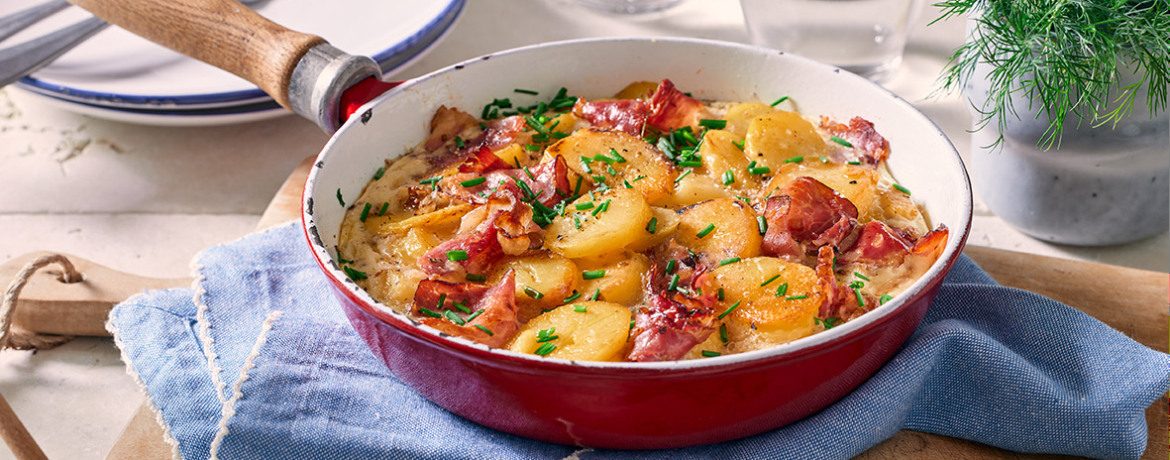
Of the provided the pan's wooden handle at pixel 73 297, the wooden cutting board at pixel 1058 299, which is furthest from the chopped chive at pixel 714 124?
the pan's wooden handle at pixel 73 297

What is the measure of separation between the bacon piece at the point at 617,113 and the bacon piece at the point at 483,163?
1.03 feet

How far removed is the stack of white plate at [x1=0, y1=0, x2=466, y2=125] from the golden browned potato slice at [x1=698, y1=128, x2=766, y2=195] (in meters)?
1.17

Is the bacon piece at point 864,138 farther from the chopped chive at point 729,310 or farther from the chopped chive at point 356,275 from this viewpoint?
the chopped chive at point 356,275

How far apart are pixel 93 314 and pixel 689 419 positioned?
5.03 ft

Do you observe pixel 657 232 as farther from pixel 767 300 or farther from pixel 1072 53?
pixel 1072 53

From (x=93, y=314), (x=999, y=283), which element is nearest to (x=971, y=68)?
(x=999, y=283)

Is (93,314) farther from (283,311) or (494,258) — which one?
(494,258)

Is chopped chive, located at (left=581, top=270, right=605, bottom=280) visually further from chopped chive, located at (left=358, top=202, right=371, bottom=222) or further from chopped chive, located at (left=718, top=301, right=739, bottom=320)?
chopped chive, located at (left=358, top=202, right=371, bottom=222)

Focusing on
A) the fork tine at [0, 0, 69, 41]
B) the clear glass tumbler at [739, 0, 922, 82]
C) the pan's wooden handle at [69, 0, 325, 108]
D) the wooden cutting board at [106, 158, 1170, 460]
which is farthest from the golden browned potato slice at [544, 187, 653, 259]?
the fork tine at [0, 0, 69, 41]

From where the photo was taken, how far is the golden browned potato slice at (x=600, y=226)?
5.96 ft

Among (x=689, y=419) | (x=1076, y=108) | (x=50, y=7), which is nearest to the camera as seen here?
(x=689, y=419)

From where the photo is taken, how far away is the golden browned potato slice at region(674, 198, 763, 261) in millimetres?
1826

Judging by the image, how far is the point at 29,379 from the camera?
2.28 m

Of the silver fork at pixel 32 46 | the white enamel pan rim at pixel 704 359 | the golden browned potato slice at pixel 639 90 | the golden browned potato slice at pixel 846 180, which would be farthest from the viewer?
the silver fork at pixel 32 46
